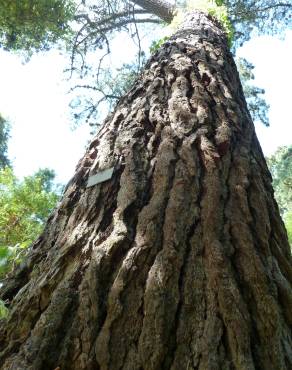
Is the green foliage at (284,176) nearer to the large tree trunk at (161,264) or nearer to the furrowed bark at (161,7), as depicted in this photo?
the furrowed bark at (161,7)

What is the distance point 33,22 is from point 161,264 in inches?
287

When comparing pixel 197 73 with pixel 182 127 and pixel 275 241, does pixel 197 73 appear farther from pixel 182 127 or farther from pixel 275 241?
pixel 275 241

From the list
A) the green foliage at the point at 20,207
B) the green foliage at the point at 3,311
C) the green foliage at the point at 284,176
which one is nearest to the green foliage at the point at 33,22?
the green foliage at the point at 20,207

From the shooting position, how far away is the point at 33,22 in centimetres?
733

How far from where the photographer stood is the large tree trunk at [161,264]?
115cm

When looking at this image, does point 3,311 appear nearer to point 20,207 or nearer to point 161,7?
point 20,207

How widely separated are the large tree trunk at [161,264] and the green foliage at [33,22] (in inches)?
236

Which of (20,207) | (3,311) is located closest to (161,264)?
(3,311)

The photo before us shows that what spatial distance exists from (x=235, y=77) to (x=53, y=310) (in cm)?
258

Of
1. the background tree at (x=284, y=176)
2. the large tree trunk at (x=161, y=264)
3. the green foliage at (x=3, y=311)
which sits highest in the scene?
the background tree at (x=284, y=176)

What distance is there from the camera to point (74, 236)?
59.6 inches

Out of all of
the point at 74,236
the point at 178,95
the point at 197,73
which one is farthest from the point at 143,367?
the point at 197,73

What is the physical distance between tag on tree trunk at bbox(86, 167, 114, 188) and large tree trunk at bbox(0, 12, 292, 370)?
0.10 ft

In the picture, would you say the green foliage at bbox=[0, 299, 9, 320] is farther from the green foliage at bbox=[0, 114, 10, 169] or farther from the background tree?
the green foliage at bbox=[0, 114, 10, 169]
